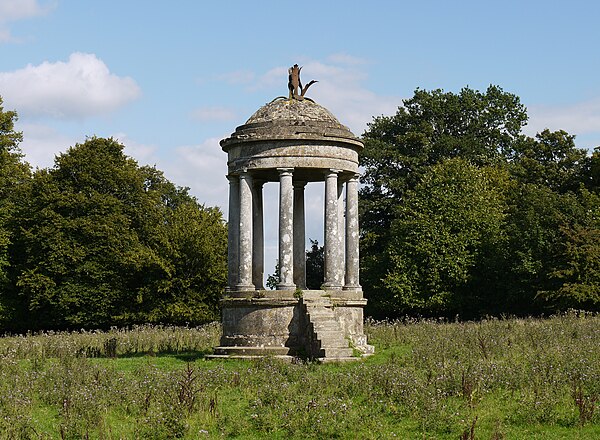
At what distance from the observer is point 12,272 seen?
51562mm

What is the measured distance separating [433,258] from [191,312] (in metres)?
13.4

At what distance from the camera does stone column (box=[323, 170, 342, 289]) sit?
86.4 feet

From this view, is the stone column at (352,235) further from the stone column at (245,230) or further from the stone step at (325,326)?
the stone column at (245,230)

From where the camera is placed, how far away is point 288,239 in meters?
25.9

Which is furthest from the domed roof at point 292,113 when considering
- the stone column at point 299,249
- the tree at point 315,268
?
the tree at point 315,268

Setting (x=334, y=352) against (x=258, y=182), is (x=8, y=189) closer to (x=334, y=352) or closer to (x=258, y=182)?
(x=258, y=182)

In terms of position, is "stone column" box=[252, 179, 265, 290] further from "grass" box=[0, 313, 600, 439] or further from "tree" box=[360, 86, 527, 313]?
"tree" box=[360, 86, 527, 313]

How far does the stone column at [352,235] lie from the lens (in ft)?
90.0

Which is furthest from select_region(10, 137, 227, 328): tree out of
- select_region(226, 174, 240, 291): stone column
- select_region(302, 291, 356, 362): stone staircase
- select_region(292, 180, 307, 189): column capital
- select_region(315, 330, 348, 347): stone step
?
select_region(315, 330, 348, 347): stone step

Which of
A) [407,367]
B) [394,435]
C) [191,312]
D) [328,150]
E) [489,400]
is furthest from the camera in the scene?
[191,312]

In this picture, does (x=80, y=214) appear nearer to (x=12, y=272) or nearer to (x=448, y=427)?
(x=12, y=272)

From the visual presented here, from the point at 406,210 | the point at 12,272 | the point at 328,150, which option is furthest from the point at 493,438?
the point at 12,272

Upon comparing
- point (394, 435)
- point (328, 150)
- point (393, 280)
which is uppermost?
point (328, 150)

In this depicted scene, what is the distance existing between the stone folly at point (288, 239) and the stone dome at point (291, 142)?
0.03 metres
